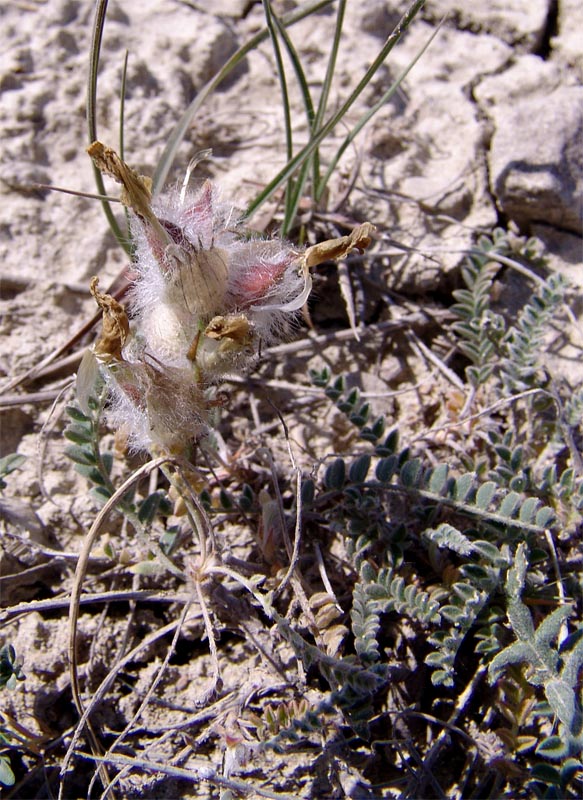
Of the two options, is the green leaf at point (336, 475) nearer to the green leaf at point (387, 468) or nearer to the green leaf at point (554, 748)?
the green leaf at point (387, 468)

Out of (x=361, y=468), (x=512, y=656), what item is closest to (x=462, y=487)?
(x=361, y=468)

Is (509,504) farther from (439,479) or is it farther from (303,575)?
(303,575)

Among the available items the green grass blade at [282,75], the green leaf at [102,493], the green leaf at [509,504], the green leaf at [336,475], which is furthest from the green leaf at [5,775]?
the green grass blade at [282,75]

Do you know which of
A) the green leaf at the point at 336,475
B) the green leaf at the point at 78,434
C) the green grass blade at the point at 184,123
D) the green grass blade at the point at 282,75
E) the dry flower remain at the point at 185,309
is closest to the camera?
the dry flower remain at the point at 185,309

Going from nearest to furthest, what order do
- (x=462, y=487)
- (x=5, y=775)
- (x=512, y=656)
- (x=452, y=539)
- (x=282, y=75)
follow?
1. (x=5, y=775)
2. (x=512, y=656)
3. (x=452, y=539)
4. (x=462, y=487)
5. (x=282, y=75)

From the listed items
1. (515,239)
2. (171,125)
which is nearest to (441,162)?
(515,239)

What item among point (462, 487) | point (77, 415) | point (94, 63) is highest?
point (94, 63)

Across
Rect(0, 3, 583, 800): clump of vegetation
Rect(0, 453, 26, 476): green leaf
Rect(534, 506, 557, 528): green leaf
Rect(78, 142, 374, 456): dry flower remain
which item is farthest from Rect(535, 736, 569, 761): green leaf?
Rect(0, 453, 26, 476): green leaf

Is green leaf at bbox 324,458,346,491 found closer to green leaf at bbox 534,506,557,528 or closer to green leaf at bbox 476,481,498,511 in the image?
green leaf at bbox 476,481,498,511
